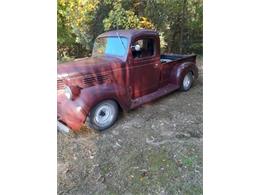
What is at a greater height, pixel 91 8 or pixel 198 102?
pixel 91 8

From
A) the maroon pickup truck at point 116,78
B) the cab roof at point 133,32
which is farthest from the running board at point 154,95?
the cab roof at point 133,32

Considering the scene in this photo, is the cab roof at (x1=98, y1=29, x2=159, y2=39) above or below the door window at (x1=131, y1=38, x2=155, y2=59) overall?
above

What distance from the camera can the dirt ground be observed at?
115 centimetres

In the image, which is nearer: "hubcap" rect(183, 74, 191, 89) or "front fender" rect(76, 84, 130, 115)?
"front fender" rect(76, 84, 130, 115)

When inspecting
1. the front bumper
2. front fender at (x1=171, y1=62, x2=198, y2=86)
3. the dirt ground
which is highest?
front fender at (x1=171, y1=62, x2=198, y2=86)

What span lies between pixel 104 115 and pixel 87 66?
7.2 inches

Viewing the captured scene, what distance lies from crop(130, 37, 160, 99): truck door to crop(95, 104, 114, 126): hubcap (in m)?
0.10

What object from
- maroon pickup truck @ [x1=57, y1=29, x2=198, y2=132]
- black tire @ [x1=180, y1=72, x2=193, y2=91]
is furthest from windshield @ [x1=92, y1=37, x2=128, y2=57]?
black tire @ [x1=180, y1=72, x2=193, y2=91]

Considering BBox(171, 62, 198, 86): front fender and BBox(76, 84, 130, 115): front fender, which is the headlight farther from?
BBox(171, 62, 198, 86): front fender

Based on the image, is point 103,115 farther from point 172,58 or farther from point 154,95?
point 172,58
